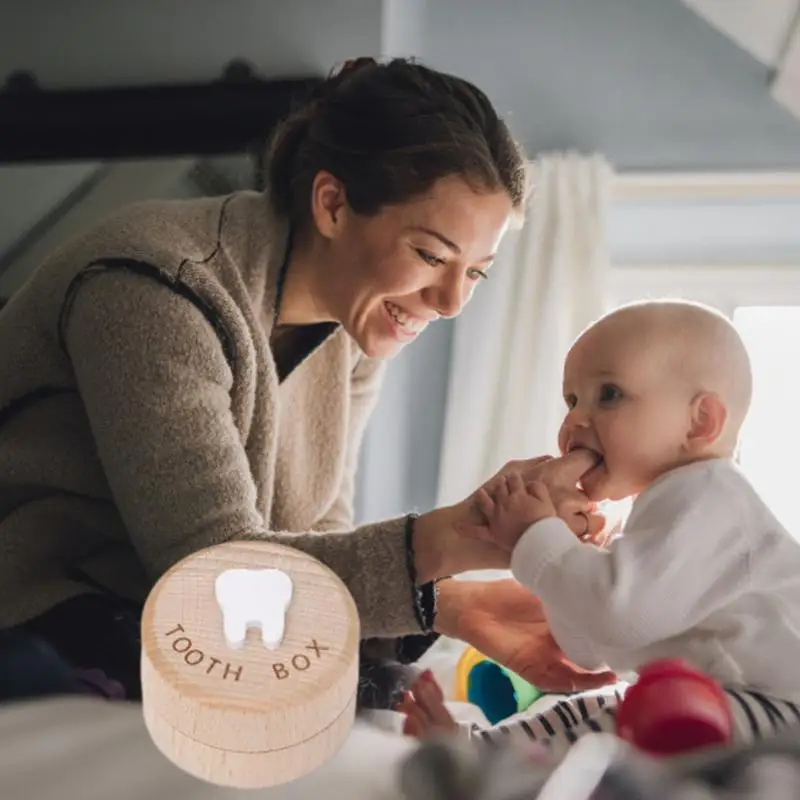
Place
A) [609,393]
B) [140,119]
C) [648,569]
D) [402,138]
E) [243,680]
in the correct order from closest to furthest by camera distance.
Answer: [243,680]
[648,569]
[609,393]
[402,138]
[140,119]

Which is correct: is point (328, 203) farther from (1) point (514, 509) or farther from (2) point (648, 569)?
(2) point (648, 569)

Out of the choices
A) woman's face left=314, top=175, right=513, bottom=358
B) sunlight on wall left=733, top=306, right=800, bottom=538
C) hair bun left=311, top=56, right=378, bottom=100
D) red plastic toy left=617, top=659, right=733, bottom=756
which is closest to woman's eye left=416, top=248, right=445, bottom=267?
woman's face left=314, top=175, right=513, bottom=358

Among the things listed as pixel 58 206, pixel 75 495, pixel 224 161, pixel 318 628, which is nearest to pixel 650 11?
pixel 224 161

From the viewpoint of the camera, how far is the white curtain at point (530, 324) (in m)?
1.66

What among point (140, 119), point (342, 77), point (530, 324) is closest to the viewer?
point (342, 77)

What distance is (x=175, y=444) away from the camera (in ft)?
2.53

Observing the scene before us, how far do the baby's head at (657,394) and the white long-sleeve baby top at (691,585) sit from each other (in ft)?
0.17

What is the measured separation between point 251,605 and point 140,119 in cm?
127

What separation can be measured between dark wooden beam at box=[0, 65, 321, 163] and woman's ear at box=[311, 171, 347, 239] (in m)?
0.57

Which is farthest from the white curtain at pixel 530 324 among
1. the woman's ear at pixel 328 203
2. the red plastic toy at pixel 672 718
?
the red plastic toy at pixel 672 718

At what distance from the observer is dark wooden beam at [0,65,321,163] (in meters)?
1.52

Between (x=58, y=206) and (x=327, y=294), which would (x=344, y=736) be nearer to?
(x=327, y=294)

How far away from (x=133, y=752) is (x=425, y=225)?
59 cm

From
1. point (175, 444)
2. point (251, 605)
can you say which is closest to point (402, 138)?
point (175, 444)
